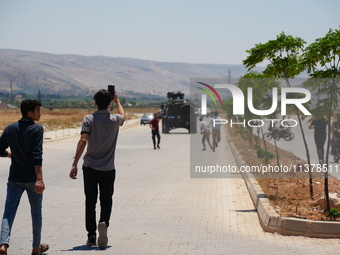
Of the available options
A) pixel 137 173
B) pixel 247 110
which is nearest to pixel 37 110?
pixel 137 173

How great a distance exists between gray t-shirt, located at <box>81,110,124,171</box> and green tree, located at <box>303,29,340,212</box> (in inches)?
151

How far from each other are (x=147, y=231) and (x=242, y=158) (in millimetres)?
15121

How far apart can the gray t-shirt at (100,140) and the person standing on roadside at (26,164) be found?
797mm

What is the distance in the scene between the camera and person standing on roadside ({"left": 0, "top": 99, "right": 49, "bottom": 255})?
730cm

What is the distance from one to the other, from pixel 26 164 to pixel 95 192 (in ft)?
3.80

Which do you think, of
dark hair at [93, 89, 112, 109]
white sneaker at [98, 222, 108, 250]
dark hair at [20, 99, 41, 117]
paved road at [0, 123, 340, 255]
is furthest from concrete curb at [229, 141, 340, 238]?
dark hair at [20, 99, 41, 117]

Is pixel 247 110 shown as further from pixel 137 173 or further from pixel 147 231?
pixel 147 231

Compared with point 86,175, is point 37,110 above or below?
above

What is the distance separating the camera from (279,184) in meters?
15.2

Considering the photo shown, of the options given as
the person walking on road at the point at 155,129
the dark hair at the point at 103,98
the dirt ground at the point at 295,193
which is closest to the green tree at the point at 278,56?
the dirt ground at the point at 295,193

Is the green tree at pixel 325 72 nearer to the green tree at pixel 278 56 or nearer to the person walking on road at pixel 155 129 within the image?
the green tree at pixel 278 56

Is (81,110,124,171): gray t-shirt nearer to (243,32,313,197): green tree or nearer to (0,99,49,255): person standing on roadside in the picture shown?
(0,99,49,255): person standing on roadside

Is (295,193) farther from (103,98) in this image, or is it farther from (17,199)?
(17,199)

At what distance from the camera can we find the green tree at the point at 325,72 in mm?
10711
